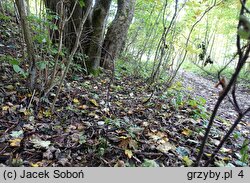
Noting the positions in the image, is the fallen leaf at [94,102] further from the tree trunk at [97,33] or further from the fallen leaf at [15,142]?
the tree trunk at [97,33]

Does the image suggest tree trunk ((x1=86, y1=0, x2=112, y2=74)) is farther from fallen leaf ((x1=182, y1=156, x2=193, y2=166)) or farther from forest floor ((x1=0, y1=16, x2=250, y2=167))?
fallen leaf ((x1=182, y1=156, x2=193, y2=166))

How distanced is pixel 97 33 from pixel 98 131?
2.50m

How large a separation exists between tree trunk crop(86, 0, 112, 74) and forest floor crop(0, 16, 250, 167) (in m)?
0.82

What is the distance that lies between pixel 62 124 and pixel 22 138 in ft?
1.43

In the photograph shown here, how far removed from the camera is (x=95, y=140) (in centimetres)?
189

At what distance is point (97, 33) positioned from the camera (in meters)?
3.99

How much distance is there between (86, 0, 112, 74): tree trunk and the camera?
12.9ft

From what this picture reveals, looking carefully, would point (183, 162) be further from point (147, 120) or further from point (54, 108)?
point (54, 108)

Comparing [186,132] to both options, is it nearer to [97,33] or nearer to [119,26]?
[97,33]

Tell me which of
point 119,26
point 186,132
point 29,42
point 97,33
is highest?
point 119,26

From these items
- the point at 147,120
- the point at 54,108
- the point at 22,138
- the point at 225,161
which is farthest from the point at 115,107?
the point at 225,161

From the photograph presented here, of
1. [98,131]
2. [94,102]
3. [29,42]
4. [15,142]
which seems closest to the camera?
[15,142]

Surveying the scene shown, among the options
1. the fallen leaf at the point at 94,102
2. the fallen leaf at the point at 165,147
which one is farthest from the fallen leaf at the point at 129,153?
the fallen leaf at the point at 94,102

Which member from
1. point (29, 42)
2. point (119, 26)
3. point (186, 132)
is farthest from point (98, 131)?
point (119, 26)
